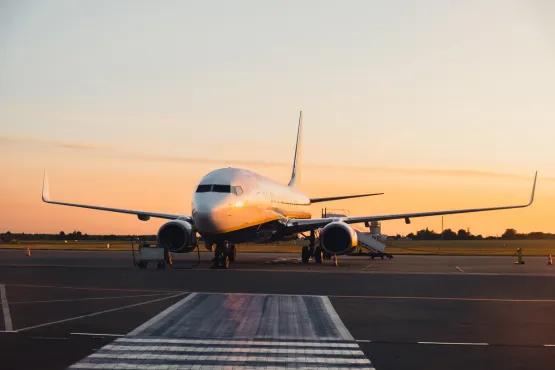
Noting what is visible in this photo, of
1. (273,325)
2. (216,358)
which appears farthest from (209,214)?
(216,358)

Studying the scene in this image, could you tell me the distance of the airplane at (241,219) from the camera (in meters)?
30.0

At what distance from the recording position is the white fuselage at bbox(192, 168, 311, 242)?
2959 cm

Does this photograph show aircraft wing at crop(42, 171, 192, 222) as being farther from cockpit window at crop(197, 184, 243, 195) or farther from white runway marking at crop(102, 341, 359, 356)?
white runway marking at crop(102, 341, 359, 356)

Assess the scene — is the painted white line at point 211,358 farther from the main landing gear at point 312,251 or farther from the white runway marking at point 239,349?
the main landing gear at point 312,251

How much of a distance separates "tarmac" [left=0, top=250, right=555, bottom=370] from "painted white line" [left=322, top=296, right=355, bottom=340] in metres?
0.03

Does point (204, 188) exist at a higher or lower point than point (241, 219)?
higher

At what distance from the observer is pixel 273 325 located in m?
12.2

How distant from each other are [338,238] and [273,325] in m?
21.8

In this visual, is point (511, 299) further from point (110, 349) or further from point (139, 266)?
point (139, 266)

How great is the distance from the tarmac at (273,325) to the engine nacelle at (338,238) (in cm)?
1111

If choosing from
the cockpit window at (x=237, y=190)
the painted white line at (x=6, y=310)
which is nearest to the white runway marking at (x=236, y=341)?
the painted white line at (x=6, y=310)

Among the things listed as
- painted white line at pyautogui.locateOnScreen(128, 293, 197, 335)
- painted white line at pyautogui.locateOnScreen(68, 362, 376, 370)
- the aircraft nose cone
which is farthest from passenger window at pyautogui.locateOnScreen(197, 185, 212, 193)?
painted white line at pyautogui.locateOnScreen(68, 362, 376, 370)

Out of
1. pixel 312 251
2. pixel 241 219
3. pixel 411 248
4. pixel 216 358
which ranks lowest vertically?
pixel 216 358

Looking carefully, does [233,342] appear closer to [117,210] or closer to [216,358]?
[216,358]
